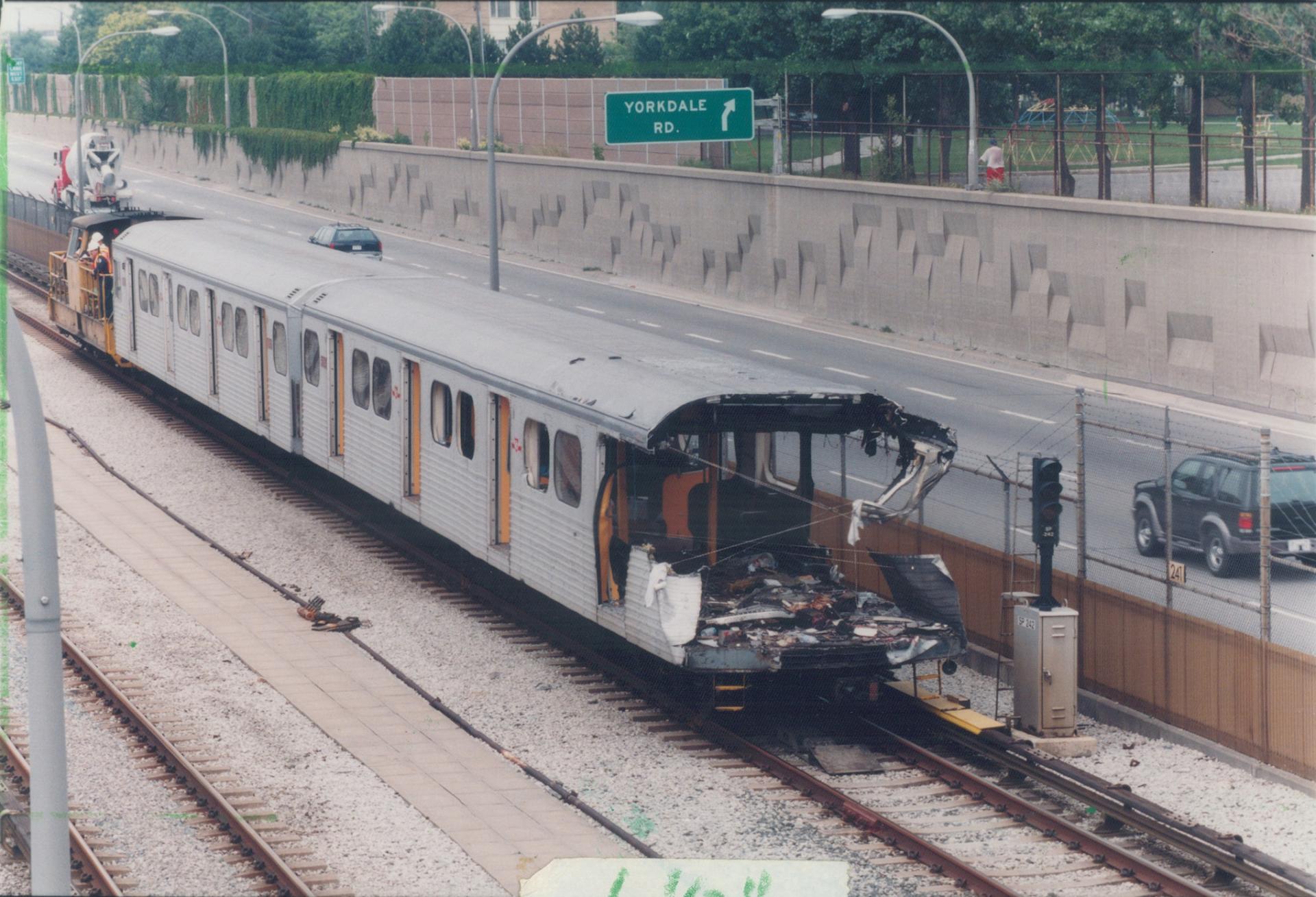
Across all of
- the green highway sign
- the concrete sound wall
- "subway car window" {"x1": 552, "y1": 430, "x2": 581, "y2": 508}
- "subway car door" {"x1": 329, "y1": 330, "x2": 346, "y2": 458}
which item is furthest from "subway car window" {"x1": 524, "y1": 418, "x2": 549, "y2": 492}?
the concrete sound wall

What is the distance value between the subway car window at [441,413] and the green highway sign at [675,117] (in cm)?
1437

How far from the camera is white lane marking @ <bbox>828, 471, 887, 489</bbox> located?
17.4 meters

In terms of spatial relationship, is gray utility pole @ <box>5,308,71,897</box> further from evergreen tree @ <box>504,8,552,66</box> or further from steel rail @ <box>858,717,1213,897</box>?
evergreen tree @ <box>504,8,552,66</box>

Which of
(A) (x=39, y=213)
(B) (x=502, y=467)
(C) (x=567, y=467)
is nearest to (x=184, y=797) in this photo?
(C) (x=567, y=467)

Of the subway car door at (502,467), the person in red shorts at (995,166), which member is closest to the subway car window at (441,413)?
the subway car door at (502,467)

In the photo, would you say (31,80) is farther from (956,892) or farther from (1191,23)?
(956,892)

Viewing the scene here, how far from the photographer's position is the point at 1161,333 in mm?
34875

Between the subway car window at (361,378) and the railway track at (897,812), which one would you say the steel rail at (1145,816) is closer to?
the railway track at (897,812)

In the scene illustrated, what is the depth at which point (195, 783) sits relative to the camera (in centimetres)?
1400

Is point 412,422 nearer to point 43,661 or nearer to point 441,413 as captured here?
point 441,413

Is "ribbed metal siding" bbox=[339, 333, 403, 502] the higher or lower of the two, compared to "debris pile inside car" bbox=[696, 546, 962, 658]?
higher

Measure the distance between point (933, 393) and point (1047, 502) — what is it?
19.3 meters

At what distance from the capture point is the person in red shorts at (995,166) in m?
40.8

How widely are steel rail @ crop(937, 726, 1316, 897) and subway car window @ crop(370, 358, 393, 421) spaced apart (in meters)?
8.17
